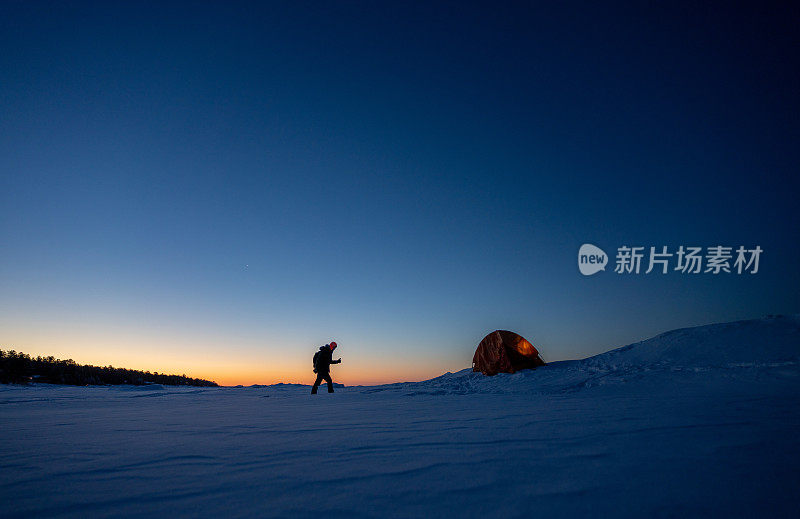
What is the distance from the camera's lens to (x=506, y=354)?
1352cm

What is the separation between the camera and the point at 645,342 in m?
12.6

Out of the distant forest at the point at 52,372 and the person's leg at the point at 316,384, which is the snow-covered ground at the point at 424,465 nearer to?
the person's leg at the point at 316,384

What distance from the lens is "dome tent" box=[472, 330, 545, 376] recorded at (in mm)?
13531

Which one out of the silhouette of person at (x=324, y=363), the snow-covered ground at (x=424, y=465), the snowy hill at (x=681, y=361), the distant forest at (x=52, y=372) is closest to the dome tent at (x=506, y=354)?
the snowy hill at (x=681, y=361)

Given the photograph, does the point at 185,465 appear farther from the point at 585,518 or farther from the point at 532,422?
the point at 532,422

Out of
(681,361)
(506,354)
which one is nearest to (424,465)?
(681,361)

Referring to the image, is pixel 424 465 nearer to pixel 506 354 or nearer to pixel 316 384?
pixel 316 384

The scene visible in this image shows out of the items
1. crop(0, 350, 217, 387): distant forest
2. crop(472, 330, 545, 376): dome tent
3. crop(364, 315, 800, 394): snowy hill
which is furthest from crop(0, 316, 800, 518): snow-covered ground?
crop(0, 350, 217, 387): distant forest

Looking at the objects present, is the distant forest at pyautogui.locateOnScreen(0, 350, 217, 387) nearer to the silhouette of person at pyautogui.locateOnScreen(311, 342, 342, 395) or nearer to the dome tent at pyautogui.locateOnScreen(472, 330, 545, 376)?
the silhouette of person at pyautogui.locateOnScreen(311, 342, 342, 395)

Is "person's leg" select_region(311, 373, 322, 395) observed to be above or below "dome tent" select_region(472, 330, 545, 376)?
below

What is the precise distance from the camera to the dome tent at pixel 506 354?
13531 millimetres

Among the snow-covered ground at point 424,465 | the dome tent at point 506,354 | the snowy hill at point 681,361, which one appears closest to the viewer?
the snow-covered ground at point 424,465

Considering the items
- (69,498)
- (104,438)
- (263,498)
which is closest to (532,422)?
(263,498)

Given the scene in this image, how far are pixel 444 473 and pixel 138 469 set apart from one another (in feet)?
6.41
